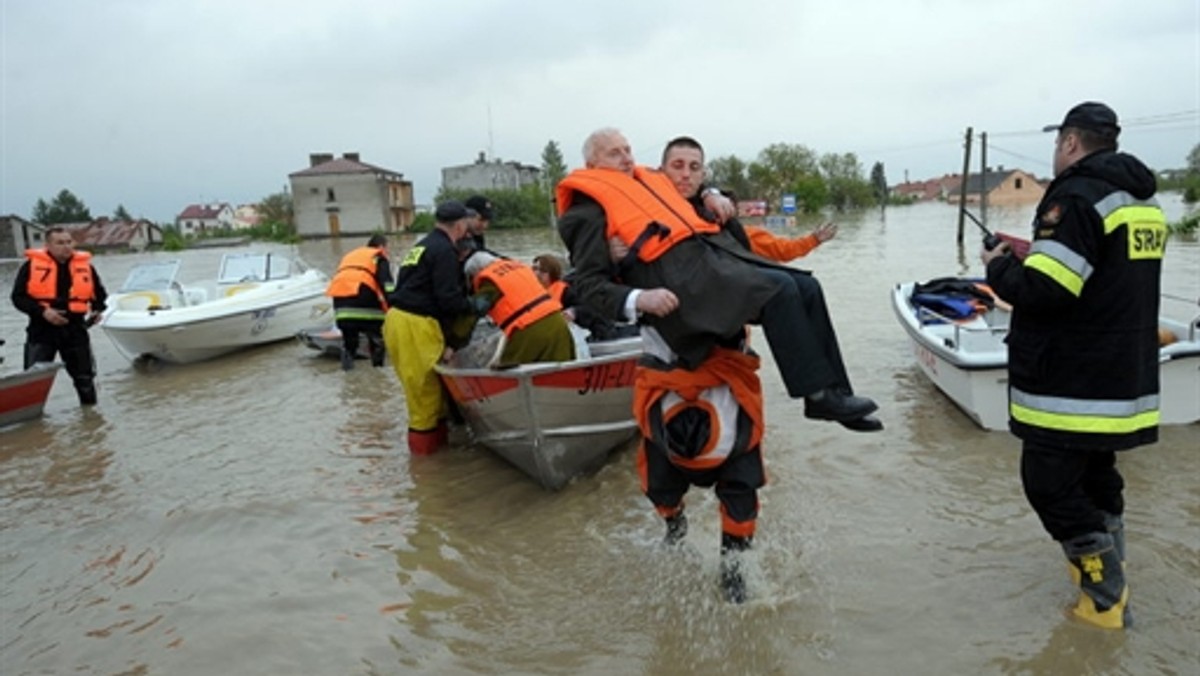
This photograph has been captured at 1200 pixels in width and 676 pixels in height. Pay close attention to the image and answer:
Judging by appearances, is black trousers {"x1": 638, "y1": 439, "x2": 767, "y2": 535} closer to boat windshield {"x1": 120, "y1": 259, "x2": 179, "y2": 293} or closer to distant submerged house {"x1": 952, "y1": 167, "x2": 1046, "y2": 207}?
boat windshield {"x1": 120, "y1": 259, "x2": 179, "y2": 293}

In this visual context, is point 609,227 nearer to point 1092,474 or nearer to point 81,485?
point 1092,474

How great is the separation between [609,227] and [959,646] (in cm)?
214

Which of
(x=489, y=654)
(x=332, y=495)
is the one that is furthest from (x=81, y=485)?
(x=489, y=654)

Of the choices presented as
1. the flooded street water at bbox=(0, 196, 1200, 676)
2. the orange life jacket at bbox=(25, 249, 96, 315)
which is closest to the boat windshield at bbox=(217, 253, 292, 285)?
the orange life jacket at bbox=(25, 249, 96, 315)

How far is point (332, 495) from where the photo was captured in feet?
18.6

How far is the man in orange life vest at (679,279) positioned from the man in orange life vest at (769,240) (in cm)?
5

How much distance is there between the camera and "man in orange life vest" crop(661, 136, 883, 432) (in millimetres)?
3199

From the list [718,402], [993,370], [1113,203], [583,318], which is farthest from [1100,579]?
[583,318]

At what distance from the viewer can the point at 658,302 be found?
314 cm

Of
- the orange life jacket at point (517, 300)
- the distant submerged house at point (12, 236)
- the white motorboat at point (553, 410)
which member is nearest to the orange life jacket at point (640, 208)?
the white motorboat at point (553, 410)

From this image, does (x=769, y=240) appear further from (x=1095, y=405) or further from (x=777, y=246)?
(x=1095, y=405)

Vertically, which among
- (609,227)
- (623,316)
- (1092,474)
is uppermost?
(609,227)

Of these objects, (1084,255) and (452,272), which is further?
(452,272)

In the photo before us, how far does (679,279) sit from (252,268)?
12127 mm
